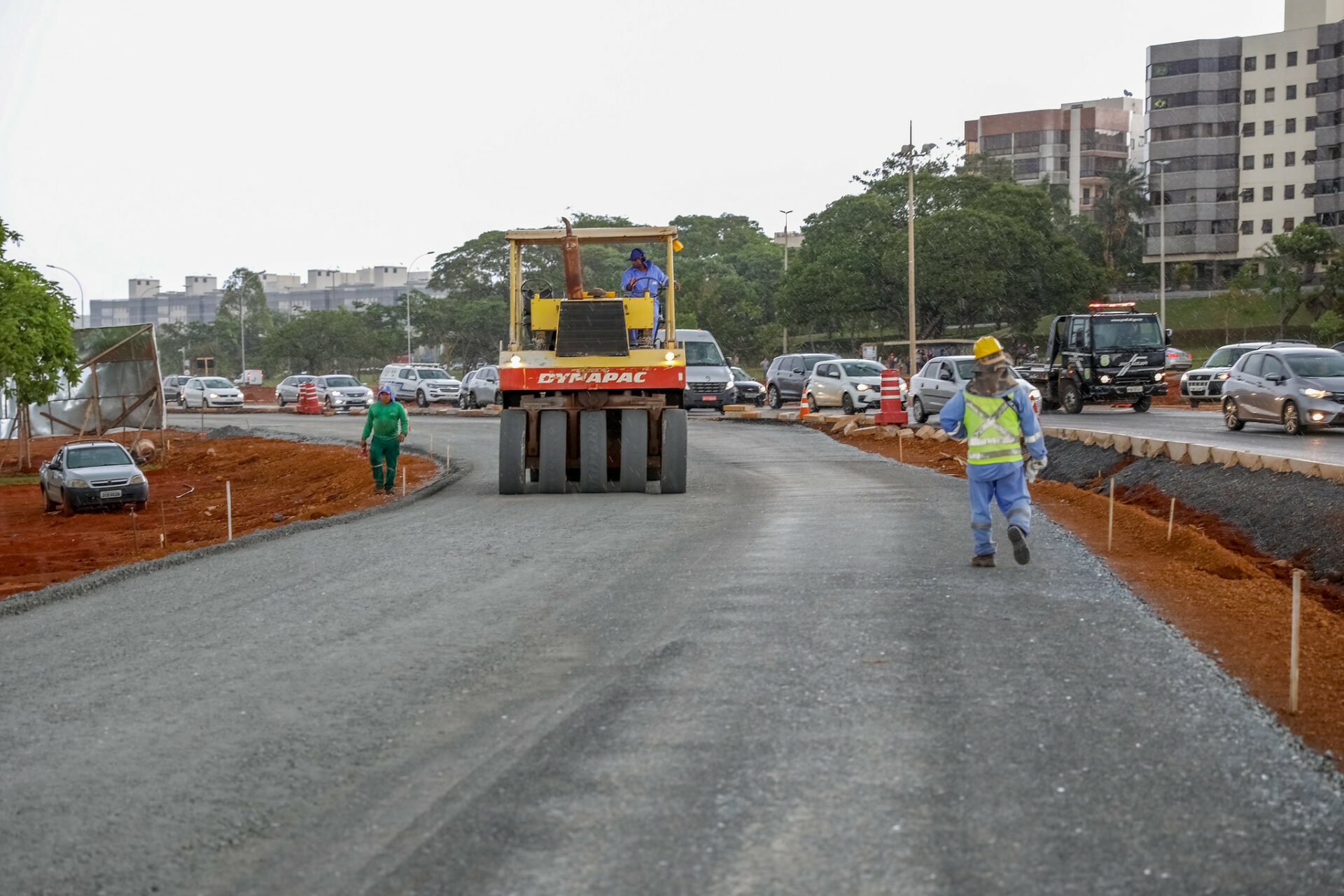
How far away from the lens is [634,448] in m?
19.4

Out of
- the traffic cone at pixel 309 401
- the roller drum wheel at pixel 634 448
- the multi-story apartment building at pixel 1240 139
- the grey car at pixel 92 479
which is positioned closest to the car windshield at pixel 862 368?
the grey car at pixel 92 479

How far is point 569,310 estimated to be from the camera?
63.8 ft

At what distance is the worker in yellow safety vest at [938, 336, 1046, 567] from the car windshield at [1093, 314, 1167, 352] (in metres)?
24.7

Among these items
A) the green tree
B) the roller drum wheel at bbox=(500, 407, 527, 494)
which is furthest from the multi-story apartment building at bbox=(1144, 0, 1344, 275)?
the roller drum wheel at bbox=(500, 407, 527, 494)

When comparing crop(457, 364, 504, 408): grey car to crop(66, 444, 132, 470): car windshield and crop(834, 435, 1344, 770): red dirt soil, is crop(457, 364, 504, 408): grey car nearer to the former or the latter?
crop(66, 444, 132, 470): car windshield

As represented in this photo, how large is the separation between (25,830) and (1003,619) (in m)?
5.97

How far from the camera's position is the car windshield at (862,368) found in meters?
41.4

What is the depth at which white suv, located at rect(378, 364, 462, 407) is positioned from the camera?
58750mm

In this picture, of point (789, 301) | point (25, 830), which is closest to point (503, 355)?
point (25, 830)

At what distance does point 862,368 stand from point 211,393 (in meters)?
33.3

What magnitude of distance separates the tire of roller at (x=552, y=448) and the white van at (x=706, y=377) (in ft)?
71.7

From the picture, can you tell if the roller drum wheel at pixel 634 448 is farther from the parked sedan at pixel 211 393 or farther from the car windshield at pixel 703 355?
the parked sedan at pixel 211 393

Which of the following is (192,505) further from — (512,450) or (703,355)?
(703,355)

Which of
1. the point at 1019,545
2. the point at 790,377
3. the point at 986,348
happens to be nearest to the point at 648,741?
the point at 1019,545
